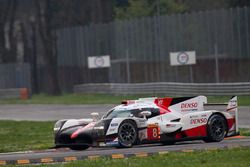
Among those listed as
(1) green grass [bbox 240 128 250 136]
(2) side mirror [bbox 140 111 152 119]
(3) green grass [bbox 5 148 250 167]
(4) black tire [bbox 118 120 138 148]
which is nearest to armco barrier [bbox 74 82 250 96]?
(1) green grass [bbox 240 128 250 136]

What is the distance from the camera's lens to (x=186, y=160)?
14.9 metres

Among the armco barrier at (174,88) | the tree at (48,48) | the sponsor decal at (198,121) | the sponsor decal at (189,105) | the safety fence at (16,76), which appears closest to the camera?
the sponsor decal at (198,121)

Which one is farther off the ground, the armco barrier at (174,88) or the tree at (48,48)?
the tree at (48,48)

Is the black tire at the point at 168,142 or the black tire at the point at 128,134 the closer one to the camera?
the black tire at the point at 128,134

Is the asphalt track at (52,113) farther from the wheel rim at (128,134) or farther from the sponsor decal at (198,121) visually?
the wheel rim at (128,134)

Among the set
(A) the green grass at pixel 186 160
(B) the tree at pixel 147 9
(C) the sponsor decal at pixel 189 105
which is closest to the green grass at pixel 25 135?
(C) the sponsor decal at pixel 189 105

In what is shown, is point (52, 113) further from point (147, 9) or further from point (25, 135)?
point (147, 9)

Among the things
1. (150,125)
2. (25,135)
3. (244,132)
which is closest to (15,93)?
(25,135)

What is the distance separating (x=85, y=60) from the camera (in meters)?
55.4

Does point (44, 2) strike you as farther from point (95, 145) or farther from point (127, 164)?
point (127, 164)

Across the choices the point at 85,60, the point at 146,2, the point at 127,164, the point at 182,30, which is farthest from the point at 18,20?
the point at 127,164

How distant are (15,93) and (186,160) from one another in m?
41.6

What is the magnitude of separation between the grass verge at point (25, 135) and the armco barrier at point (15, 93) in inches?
881

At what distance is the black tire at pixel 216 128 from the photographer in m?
20.0
